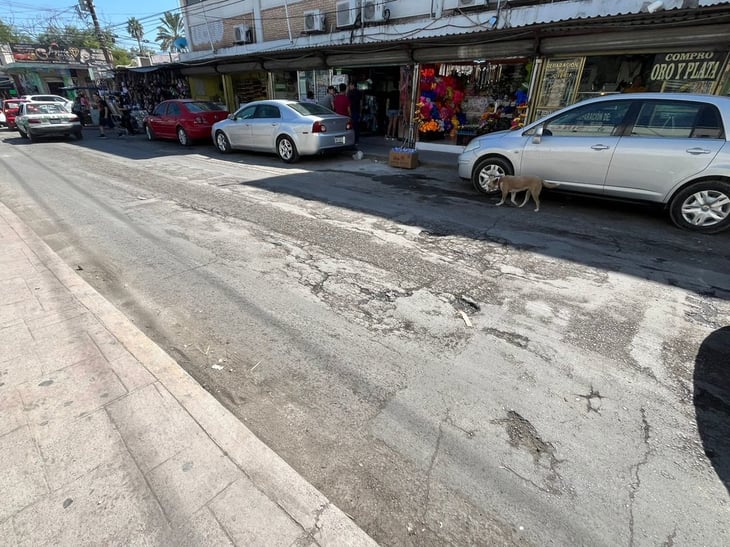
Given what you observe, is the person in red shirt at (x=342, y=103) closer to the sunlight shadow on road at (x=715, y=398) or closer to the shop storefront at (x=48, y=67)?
the sunlight shadow on road at (x=715, y=398)

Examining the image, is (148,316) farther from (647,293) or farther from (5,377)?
(647,293)

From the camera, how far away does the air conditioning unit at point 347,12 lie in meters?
12.7

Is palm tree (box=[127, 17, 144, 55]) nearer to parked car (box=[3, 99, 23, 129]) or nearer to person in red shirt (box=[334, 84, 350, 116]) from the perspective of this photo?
parked car (box=[3, 99, 23, 129])

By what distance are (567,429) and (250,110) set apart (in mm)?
11328

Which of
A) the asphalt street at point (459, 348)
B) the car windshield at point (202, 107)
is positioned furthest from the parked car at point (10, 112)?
the asphalt street at point (459, 348)

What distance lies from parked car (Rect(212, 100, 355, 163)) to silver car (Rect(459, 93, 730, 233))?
518cm

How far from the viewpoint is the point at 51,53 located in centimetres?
3847

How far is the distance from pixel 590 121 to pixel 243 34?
17.1m

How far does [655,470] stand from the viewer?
1.89 metres

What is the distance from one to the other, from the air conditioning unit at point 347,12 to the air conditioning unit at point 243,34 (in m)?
6.10

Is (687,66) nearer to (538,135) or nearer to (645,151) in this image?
(645,151)

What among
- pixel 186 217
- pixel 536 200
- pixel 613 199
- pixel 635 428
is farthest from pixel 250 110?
pixel 635 428

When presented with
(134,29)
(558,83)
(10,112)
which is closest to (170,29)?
(134,29)

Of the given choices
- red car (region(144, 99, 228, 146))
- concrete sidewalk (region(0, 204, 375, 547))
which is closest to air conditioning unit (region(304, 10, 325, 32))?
red car (region(144, 99, 228, 146))
